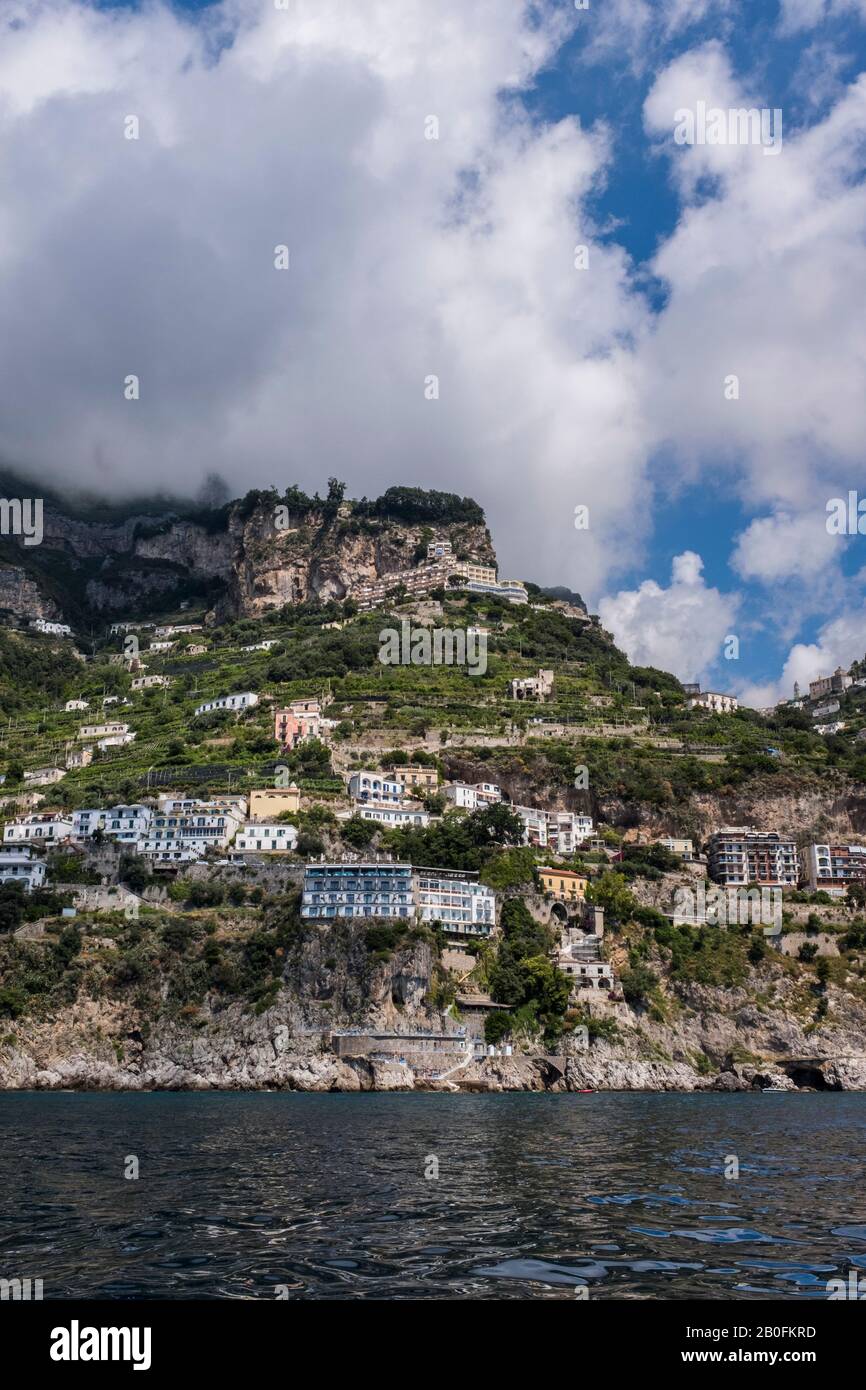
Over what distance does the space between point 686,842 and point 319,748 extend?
30.9 m

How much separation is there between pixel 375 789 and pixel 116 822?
64.9ft

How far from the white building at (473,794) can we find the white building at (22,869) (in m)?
31.4

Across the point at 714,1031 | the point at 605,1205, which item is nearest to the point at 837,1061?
the point at 714,1031

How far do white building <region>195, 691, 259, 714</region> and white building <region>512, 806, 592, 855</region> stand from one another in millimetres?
30248

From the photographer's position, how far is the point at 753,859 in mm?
91688

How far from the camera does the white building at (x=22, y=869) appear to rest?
258 ft

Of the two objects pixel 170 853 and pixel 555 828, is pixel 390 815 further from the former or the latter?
pixel 170 853

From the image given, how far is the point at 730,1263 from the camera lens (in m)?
15.1

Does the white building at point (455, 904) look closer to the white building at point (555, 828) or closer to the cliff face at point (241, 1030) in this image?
the cliff face at point (241, 1030)

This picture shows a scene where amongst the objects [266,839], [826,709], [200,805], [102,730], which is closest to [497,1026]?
[266,839]

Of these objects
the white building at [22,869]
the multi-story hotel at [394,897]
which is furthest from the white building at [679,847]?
the white building at [22,869]

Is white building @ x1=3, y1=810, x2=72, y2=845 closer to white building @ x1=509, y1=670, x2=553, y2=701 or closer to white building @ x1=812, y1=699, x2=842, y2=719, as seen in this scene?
white building @ x1=509, y1=670, x2=553, y2=701

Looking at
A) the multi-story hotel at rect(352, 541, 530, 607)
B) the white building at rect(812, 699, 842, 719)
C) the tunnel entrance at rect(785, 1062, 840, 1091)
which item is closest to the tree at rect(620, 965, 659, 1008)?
the tunnel entrance at rect(785, 1062, 840, 1091)
